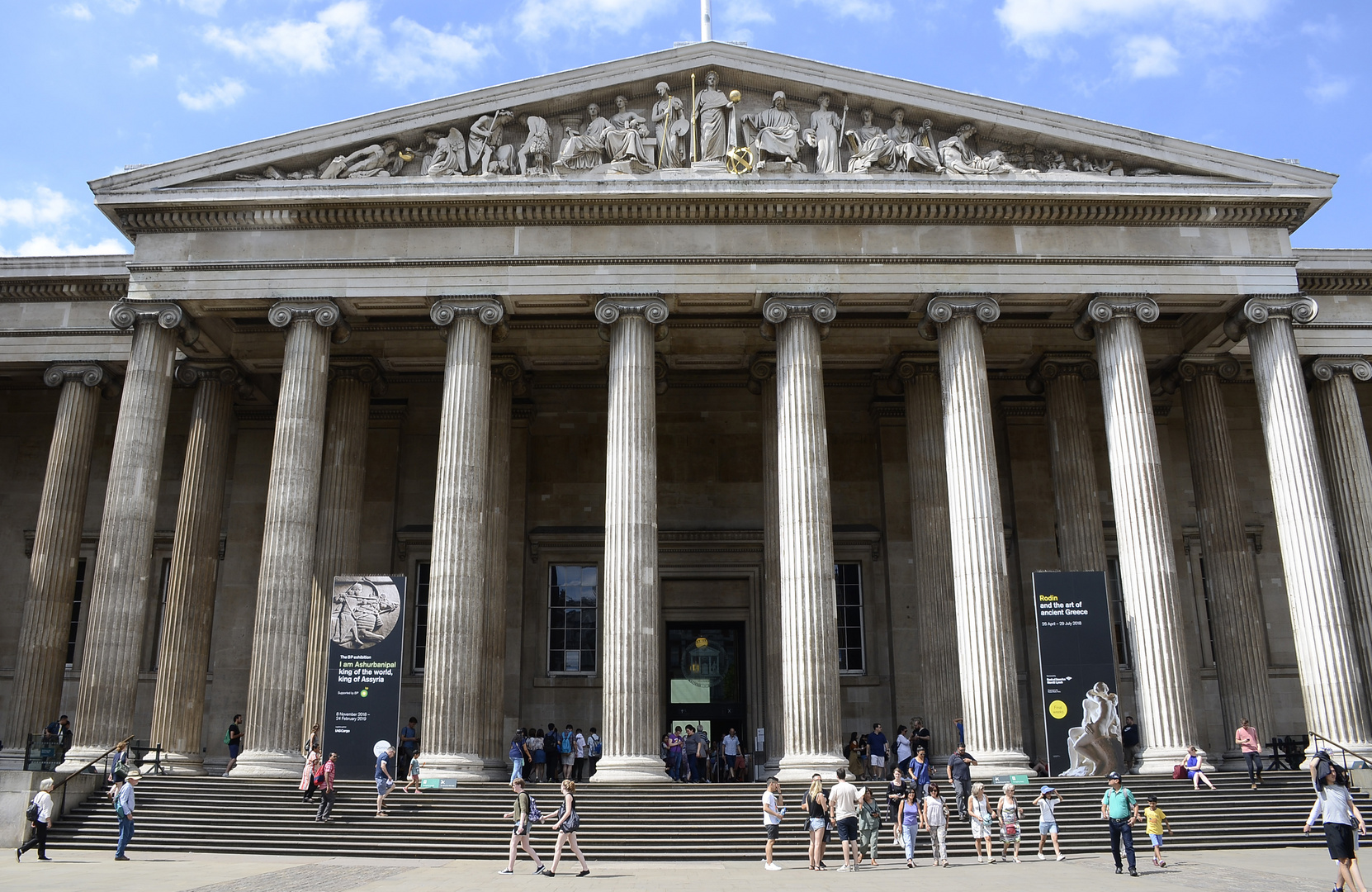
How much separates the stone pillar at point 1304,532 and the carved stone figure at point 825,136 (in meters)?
9.85

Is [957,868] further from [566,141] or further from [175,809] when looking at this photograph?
[566,141]

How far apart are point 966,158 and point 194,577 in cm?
2056

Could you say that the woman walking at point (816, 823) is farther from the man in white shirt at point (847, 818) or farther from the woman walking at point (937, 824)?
the woman walking at point (937, 824)

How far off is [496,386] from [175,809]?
486 inches

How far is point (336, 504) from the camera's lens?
27.0m

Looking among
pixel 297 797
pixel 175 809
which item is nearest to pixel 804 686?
pixel 297 797

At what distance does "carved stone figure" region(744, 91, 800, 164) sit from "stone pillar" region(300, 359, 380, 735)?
36.6ft

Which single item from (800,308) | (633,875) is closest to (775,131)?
(800,308)

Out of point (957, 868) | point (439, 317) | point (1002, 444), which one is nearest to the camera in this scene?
point (957, 868)

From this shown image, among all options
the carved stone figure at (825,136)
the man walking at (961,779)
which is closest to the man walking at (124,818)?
the man walking at (961,779)

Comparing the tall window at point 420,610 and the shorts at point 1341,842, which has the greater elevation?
the tall window at point 420,610

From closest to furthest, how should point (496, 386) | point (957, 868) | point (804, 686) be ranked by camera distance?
point (957, 868)
point (804, 686)
point (496, 386)

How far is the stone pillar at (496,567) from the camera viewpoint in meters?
25.9

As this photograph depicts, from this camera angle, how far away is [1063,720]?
71.4 feet
